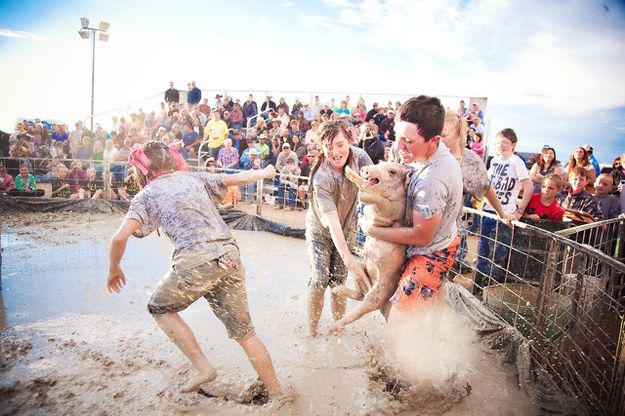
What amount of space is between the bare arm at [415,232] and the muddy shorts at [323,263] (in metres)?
1.13

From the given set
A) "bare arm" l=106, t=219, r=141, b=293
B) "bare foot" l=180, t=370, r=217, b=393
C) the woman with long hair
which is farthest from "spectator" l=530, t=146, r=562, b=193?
"bare arm" l=106, t=219, r=141, b=293

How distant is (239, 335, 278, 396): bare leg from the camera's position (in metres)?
2.92

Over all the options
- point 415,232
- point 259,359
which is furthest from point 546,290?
point 259,359

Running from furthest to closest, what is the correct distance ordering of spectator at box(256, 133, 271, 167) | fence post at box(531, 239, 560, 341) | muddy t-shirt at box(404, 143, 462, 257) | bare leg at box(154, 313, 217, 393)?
1. spectator at box(256, 133, 271, 167)
2. fence post at box(531, 239, 560, 341)
3. bare leg at box(154, 313, 217, 393)
4. muddy t-shirt at box(404, 143, 462, 257)

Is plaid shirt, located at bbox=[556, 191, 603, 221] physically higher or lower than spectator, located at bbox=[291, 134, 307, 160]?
lower

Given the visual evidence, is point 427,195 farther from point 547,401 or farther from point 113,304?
point 113,304

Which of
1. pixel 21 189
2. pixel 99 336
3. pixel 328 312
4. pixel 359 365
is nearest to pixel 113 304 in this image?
pixel 99 336

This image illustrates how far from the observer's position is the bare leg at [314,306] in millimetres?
3855

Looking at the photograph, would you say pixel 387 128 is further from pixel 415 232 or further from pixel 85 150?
pixel 415 232

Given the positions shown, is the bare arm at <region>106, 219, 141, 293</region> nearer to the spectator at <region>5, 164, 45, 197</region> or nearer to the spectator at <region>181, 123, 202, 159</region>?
the spectator at <region>5, 164, 45, 197</region>

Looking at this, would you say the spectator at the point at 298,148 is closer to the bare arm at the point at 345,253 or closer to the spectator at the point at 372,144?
the spectator at the point at 372,144

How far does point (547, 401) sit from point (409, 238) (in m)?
1.74

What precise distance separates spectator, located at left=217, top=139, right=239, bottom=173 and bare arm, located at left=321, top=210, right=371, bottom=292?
8291mm

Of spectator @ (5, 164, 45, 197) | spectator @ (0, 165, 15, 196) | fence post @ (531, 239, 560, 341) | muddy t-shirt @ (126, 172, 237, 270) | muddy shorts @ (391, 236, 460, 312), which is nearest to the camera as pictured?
muddy shorts @ (391, 236, 460, 312)
